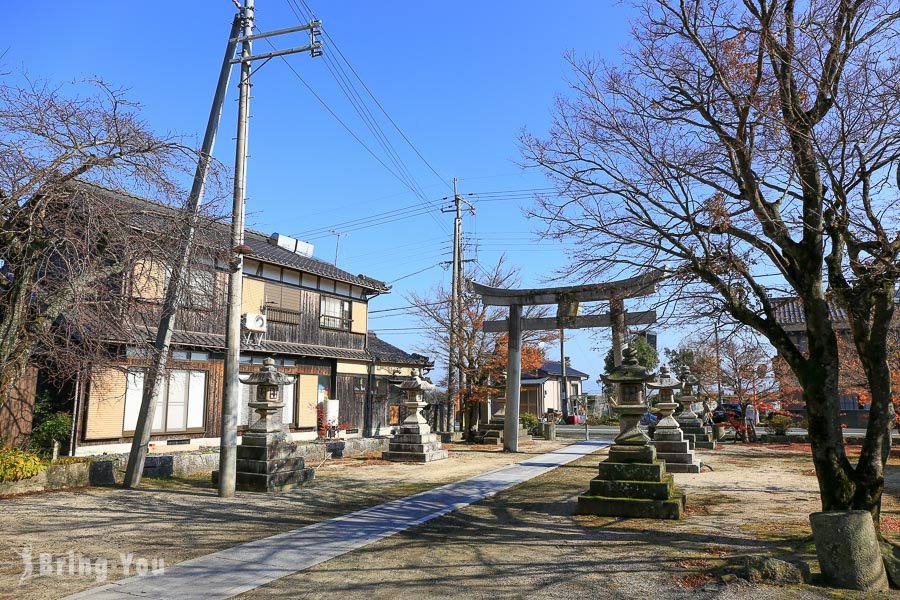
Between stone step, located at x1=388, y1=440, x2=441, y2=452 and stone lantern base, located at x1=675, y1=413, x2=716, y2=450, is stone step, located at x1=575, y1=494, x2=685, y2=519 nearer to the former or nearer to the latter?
stone step, located at x1=388, y1=440, x2=441, y2=452

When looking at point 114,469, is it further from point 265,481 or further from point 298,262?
point 298,262

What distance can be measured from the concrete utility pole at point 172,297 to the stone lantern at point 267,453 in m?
1.89

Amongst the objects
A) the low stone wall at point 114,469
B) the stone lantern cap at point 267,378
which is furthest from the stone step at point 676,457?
the stone lantern cap at point 267,378

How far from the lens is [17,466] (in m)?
10.8

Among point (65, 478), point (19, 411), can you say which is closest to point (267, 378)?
point (65, 478)

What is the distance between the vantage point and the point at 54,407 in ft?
49.2

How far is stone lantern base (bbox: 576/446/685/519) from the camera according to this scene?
9.45 meters

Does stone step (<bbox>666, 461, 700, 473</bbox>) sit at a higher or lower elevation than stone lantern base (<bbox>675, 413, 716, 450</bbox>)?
lower

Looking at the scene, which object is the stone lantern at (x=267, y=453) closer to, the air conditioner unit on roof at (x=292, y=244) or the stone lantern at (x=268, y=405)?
the stone lantern at (x=268, y=405)

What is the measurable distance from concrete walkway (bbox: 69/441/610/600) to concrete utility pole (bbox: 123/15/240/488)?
4.76 meters

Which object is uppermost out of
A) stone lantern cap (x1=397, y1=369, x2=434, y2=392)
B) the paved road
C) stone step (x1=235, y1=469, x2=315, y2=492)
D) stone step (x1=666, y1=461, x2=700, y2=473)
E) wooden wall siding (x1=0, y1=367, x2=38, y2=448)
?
stone lantern cap (x1=397, y1=369, x2=434, y2=392)

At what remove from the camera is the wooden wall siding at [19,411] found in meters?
13.8

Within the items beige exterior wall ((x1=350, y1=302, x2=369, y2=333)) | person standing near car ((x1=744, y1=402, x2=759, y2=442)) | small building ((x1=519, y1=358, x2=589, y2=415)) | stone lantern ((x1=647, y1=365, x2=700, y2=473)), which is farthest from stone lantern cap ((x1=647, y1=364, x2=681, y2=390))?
small building ((x1=519, y1=358, x2=589, y2=415))

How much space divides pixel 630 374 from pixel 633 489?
2231 millimetres
